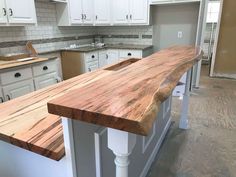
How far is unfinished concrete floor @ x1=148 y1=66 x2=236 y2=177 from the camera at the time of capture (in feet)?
6.24

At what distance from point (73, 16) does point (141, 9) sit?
56.2 inches

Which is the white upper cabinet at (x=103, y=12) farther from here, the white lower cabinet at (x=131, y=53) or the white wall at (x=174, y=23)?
the white lower cabinet at (x=131, y=53)

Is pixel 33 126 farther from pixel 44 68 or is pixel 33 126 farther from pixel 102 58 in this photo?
pixel 102 58

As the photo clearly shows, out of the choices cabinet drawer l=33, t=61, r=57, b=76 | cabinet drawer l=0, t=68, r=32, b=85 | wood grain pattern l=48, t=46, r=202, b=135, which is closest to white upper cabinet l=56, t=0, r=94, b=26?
cabinet drawer l=33, t=61, r=57, b=76

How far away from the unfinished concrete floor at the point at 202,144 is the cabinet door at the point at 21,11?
8.51 ft

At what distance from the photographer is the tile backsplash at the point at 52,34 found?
312 centimetres

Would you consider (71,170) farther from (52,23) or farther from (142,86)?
(52,23)

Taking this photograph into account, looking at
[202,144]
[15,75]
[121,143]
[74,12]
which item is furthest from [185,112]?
[74,12]

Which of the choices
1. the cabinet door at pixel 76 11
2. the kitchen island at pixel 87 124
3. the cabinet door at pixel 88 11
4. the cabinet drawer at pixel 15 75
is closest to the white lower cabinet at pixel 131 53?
the cabinet door at pixel 88 11

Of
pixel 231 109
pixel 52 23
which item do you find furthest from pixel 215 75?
pixel 52 23

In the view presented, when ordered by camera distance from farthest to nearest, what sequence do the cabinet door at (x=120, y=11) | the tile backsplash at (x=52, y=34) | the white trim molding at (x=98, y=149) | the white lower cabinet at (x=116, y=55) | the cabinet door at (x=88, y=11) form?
the cabinet door at (x=120, y=11), the white lower cabinet at (x=116, y=55), the cabinet door at (x=88, y=11), the tile backsplash at (x=52, y=34), the white trim molding at (x=98, y=149)

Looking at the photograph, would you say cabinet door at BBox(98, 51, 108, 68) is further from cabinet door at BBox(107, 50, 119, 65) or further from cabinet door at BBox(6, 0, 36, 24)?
cabinet door at BBox(6, 0, 36, 24)

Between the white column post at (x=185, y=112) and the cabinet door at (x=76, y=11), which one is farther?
the cabinet door at (x=76, y=11)

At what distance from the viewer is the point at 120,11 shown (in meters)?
4.32
